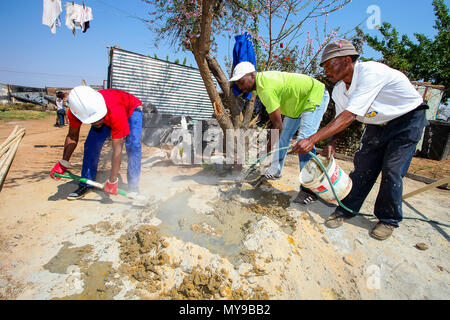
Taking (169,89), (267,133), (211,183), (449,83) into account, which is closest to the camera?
(211,183)

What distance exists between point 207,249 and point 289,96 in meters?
1.95

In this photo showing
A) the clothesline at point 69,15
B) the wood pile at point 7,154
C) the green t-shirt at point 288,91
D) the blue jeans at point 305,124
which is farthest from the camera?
the clothesline at point 69,15

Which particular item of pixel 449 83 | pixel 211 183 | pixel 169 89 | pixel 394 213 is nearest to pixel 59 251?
pixel 211 183

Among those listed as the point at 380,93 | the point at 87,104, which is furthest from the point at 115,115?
the point at 380,93

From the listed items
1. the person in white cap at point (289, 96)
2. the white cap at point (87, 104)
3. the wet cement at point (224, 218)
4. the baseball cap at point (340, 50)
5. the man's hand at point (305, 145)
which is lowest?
the wet cement at point (224, 218)

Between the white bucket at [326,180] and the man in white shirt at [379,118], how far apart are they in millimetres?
156

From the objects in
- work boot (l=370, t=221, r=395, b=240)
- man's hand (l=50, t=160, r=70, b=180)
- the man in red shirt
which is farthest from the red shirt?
work boot (l=370, t=221, r=395, b=240)

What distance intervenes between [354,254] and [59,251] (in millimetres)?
2666

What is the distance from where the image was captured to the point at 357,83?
1875 millimetres

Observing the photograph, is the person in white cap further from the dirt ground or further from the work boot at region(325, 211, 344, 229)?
the dirt ground

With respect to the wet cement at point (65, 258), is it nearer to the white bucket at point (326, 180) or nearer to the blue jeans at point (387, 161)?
the white bucket at point (326, 180)

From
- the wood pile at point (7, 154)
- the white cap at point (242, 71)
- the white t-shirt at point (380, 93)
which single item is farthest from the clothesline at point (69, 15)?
the white t-shirt at point (380, 93)

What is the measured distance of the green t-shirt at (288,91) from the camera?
2457mm
